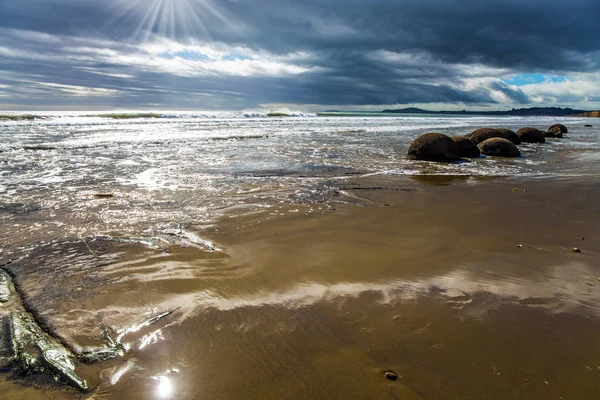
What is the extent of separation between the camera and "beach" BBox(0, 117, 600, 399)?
2.10 metres

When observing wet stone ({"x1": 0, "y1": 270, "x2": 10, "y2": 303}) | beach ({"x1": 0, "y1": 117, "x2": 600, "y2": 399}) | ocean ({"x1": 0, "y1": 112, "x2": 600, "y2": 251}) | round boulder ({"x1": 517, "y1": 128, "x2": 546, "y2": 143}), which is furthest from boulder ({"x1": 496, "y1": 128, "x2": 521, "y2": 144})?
wet stone ({"x1": 0, "y1": 270, "x2": 10, "y2": 303})

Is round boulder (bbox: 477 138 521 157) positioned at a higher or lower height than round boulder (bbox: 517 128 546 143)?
lower

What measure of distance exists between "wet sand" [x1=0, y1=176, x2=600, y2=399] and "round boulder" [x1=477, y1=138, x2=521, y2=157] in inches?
343

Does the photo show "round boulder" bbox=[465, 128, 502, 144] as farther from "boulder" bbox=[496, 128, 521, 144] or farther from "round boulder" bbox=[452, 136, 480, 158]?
"round boulder" bbox=[452, 136, 480, 158]

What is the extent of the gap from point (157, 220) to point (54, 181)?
4.48 m

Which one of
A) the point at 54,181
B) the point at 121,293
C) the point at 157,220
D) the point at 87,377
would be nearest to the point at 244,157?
the point at 54,181

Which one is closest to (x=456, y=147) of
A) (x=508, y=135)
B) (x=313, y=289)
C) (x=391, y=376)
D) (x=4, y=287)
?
(x=508, y=135)

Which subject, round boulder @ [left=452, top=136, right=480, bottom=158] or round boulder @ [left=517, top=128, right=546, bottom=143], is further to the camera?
round boulder @ [left=517, top=128, right=546, bottom=143]

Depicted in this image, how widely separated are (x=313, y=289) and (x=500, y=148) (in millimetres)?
12704

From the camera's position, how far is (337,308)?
9.39 ft

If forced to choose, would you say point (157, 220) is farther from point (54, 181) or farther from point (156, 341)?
point (54, 181)

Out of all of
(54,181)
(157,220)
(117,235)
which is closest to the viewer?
(117,235)

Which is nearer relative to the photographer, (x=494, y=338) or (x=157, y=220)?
(x=494, y=338)

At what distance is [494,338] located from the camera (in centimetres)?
247
